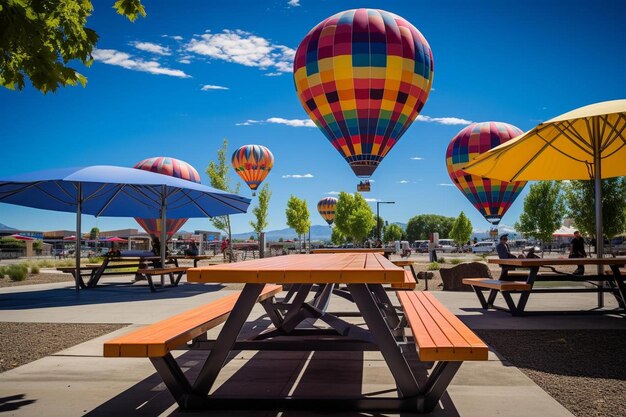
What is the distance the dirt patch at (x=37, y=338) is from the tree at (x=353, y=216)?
237 ft

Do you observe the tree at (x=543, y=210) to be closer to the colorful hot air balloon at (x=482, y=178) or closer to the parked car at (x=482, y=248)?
the colorful hot air balloon at (x=482, y=178)

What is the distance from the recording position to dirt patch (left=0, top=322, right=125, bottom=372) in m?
5.41

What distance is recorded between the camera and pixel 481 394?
3.97 meters

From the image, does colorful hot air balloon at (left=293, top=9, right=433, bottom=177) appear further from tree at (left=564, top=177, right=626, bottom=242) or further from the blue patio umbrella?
tree at (left=564, top=177, right=626, bottom=242)

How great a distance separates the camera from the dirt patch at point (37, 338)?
541 centimetres

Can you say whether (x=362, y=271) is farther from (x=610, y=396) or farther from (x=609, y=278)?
(x=609, y=278)

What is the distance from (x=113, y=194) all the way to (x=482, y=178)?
21.9m

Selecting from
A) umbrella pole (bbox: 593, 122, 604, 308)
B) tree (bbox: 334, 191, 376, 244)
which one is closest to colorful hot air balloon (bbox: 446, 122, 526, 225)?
umbrella pole (bbox: 593, 122, 604, 308)

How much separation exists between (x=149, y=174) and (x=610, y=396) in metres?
11.3

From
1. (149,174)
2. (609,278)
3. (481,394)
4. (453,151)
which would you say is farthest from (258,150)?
(481,394)

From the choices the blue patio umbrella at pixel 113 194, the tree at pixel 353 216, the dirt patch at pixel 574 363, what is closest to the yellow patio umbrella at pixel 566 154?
the dirt patch at pixel 574 363

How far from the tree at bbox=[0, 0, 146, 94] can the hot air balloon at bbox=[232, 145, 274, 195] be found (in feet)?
134

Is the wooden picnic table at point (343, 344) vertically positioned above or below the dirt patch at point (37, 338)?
above

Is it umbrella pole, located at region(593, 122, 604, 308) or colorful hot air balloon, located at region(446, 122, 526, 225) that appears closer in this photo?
umbrella pole, located at region(593, 122, 604, 308)
